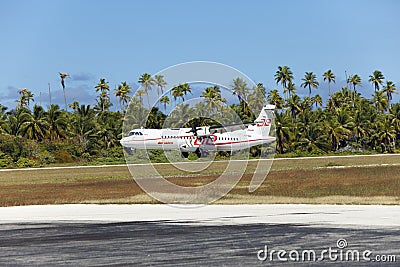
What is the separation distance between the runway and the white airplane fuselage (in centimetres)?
1330

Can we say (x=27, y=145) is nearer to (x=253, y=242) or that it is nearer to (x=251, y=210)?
(x=251, y=210)

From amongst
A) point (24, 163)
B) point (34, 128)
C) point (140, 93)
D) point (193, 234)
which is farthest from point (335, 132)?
point (193, 234)

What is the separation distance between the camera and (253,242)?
1691 centimetres

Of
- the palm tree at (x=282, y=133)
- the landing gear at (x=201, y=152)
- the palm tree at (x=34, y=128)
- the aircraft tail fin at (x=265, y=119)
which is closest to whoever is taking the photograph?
the landing gear at (x=201, y=152)

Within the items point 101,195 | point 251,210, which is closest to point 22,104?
point 101,195

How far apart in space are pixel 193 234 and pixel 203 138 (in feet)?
81.9

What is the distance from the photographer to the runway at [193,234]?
14844 mm

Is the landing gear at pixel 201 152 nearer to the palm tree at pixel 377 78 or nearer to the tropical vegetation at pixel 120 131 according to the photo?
the tropical vegetation at pixel 120 131

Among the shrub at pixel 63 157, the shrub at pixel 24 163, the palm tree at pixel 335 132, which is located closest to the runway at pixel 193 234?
the shrub at pixel 24 163

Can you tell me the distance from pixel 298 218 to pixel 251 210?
394 centimetres

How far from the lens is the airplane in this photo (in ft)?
139

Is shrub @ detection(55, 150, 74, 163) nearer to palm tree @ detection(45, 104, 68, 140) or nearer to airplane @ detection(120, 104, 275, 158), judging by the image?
palm tree @ detection(45, 104, 68, 140)

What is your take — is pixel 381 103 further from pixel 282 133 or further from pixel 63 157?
pixel 63 157

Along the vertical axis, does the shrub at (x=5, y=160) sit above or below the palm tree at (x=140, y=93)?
below
